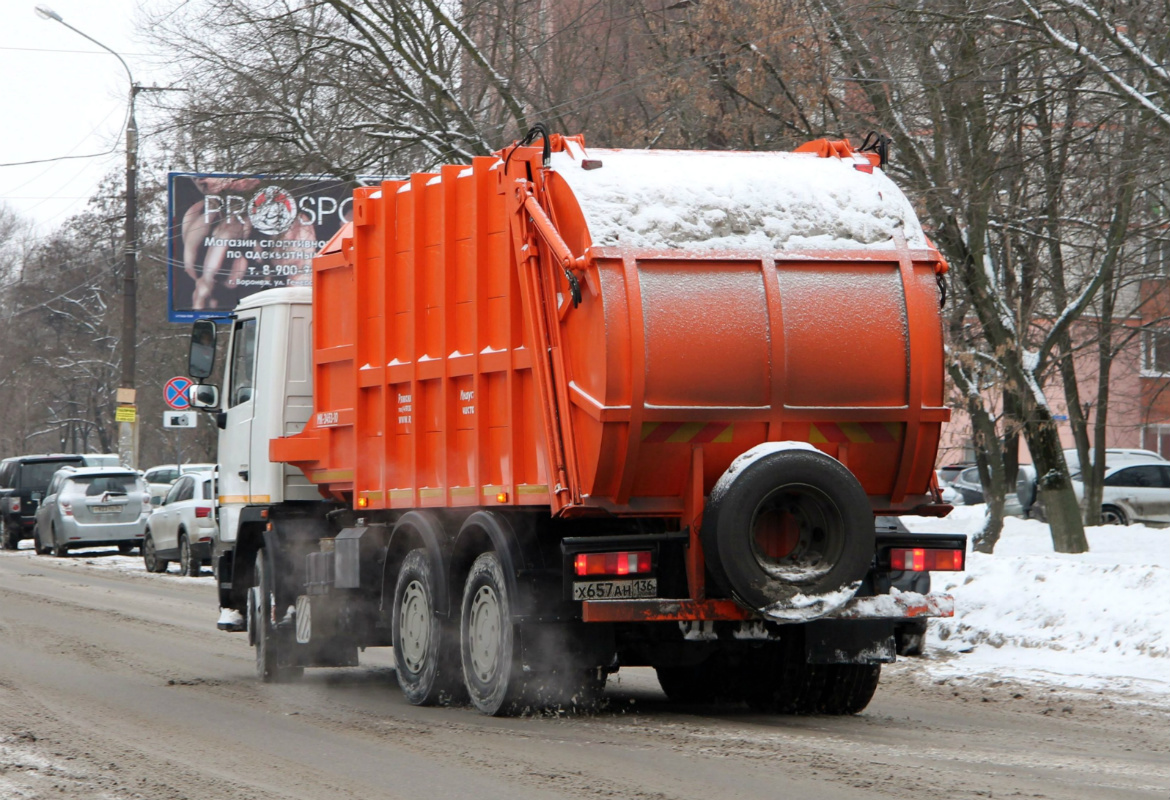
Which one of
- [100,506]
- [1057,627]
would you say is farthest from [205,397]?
[100,506]

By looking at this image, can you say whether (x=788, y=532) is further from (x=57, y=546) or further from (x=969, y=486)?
(x=969, y=486)

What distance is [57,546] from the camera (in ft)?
102

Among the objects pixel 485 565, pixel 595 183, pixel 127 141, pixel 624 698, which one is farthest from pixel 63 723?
pixel 127 141

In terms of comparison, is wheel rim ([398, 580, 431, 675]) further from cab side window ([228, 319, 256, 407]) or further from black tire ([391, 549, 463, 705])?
cab side window ([228, 319, 256, 407])

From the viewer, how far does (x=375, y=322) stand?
1045 centimetres

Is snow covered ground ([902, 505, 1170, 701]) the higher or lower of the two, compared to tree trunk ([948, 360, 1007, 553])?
lower

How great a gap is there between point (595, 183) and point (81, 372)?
193 feet

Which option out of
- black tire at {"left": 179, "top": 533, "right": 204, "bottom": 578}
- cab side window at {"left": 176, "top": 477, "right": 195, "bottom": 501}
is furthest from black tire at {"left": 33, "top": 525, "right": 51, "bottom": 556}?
black tire at {"left": 179, "top": 533, "right": 204, "bottom": 578}

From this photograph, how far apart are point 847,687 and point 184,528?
17541 millimetres

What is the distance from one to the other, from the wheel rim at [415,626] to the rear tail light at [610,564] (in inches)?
68.5

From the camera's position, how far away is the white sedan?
103ft

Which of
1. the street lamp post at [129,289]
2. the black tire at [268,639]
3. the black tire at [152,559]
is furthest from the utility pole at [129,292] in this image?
the black tire at [268,639]

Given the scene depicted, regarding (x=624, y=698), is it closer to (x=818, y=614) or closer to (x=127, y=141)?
(x=818, y=614)

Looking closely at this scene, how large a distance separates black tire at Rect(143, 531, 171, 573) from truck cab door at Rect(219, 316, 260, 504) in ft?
46.9
